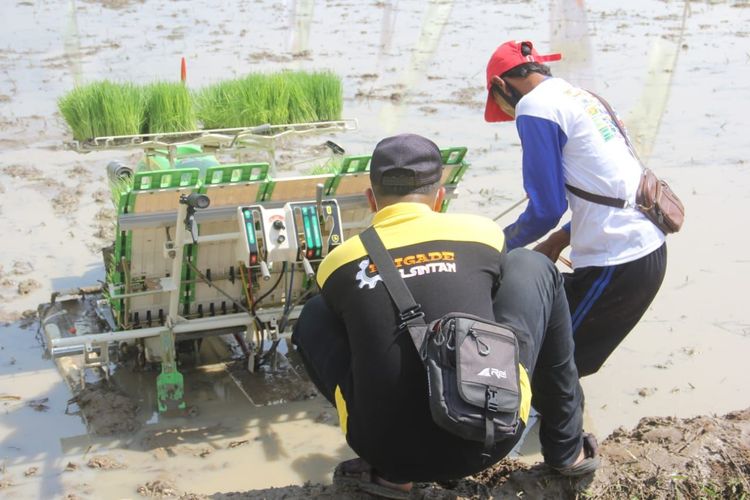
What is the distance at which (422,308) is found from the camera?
9.66 feet

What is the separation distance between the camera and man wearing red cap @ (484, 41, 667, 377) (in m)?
3.92

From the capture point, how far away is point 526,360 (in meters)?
3.04

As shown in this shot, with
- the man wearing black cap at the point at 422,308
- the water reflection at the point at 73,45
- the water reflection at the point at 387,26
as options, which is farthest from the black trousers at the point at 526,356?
the water reflection at the point at 387,26

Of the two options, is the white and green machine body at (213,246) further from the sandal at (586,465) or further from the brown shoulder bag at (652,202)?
Answer: the sandal at (586,465)

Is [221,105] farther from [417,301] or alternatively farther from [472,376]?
[472,376]

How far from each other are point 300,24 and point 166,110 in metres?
9.33

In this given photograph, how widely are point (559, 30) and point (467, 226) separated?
12.5 metres

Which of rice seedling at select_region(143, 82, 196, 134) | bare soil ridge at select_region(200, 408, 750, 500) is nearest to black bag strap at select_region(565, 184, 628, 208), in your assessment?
bare soil ridge at select_region(200, 408, 750, 500)

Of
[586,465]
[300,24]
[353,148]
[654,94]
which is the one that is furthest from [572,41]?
[586,465]

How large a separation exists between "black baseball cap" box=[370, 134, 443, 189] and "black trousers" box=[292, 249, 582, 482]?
1.26 feet

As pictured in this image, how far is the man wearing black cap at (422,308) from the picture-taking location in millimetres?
2957

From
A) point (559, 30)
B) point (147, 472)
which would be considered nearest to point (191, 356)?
point (147, 472)

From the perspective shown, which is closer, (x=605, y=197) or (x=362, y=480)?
(x=362, y=480)

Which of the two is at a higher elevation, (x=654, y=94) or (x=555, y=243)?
(x=555, y=243)
